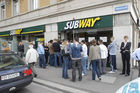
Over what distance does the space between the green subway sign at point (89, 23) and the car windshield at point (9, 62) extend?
5775 mm

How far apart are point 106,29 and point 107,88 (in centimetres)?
485

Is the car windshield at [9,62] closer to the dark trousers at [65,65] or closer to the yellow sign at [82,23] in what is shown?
the dark trousers at [65,65]

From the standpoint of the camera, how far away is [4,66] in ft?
12.8

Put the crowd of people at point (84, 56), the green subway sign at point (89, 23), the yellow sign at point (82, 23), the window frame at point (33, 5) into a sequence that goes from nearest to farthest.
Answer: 1. the crowd of people at point (84, 56)
2. the green subway sign at point (89, 23)
3. the yellow sign at point (82, 23)
4. the window frame at point (33, 5)

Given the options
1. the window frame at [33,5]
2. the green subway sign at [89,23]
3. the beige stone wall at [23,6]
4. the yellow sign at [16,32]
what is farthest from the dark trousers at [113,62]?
the yellow sign at [16,32]

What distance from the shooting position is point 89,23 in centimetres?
879

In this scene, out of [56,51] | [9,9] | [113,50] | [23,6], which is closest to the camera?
[113,50]

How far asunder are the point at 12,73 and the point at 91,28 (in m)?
6.41

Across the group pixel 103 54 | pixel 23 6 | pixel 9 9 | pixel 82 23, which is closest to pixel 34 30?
pixel 23 6

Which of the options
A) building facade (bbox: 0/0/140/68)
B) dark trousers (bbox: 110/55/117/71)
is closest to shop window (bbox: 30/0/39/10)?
building facade (bbox: 0/0/140/68)

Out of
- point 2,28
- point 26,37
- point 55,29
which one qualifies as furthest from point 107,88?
point 2,28

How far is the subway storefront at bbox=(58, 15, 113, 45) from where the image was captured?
8.16 meters

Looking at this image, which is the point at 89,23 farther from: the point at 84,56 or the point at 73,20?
the point at 84,56

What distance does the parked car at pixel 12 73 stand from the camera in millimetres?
3616
